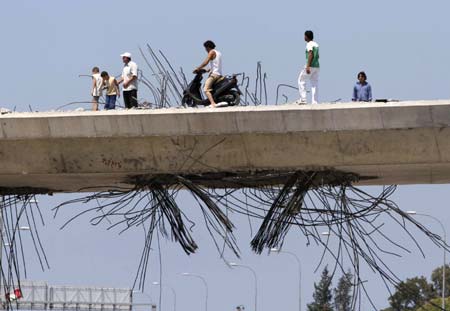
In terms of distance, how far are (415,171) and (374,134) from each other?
7.28 feet

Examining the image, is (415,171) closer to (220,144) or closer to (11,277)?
(220,144)

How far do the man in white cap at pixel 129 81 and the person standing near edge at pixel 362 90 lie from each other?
4.06 metres

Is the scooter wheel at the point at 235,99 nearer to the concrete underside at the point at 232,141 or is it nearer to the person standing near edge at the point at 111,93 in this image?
the concrete underside at the point at 232,141

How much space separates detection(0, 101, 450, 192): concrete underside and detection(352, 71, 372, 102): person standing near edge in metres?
1.31

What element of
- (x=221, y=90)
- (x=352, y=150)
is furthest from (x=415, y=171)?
(x=221, y=90)

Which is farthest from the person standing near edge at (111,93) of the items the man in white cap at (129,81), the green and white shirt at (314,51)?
the green and white shirt at (314,51)

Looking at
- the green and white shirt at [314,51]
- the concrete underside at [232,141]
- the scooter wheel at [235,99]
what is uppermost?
the green and white shirt at [314,51]

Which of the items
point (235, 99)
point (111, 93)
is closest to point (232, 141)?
point (235, 99)

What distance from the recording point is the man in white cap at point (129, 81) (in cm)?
3266

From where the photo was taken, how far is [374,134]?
31.0 meters

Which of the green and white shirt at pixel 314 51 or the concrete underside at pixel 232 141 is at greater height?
the green and white shirt at pixel 314 51

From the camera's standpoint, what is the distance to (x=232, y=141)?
31.8 meters

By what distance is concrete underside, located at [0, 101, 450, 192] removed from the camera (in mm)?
30641

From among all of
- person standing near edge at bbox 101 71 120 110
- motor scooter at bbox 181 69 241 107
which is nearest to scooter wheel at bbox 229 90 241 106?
motor scooter at bbox 181 69 241 107
